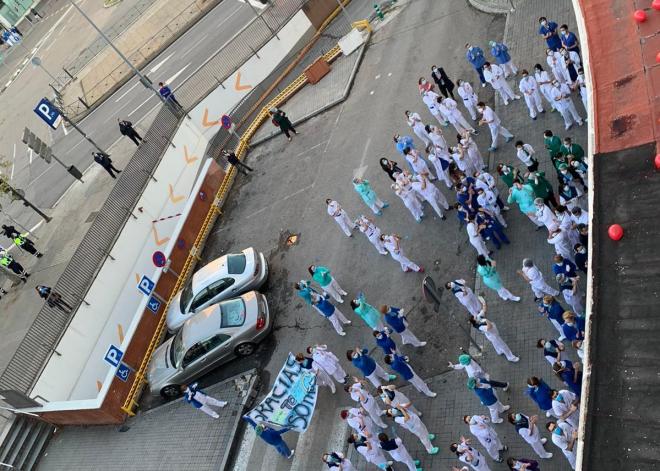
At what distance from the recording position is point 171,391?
1866 centimetres

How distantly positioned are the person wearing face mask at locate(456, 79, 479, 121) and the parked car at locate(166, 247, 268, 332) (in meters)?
7.93

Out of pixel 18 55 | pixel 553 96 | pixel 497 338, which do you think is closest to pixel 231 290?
pixel 497 338

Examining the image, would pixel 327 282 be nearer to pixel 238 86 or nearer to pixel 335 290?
pixel 335 290

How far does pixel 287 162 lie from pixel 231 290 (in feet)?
21.6

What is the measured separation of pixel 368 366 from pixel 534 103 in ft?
28.9

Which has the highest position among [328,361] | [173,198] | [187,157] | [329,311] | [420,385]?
[187,157]

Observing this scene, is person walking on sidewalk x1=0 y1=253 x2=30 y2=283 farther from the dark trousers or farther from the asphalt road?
the dark trousers

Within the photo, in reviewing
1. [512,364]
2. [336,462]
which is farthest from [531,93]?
[336,462]

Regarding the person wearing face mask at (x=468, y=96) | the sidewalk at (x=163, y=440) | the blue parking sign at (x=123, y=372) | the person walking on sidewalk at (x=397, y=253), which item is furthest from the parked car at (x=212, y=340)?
the person wearing face mask at (x=468, y=96)

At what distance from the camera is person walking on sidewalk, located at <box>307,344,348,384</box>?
15.0 meters

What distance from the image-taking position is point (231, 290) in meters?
19.7

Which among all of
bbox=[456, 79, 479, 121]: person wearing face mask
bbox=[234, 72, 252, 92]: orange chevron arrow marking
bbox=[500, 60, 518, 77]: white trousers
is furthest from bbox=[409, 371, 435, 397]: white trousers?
bbox=[234, 72, 252, 92]: orange chevron arrow marking

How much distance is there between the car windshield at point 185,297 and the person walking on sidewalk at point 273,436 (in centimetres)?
637

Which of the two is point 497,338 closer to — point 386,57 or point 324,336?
point 324,336
